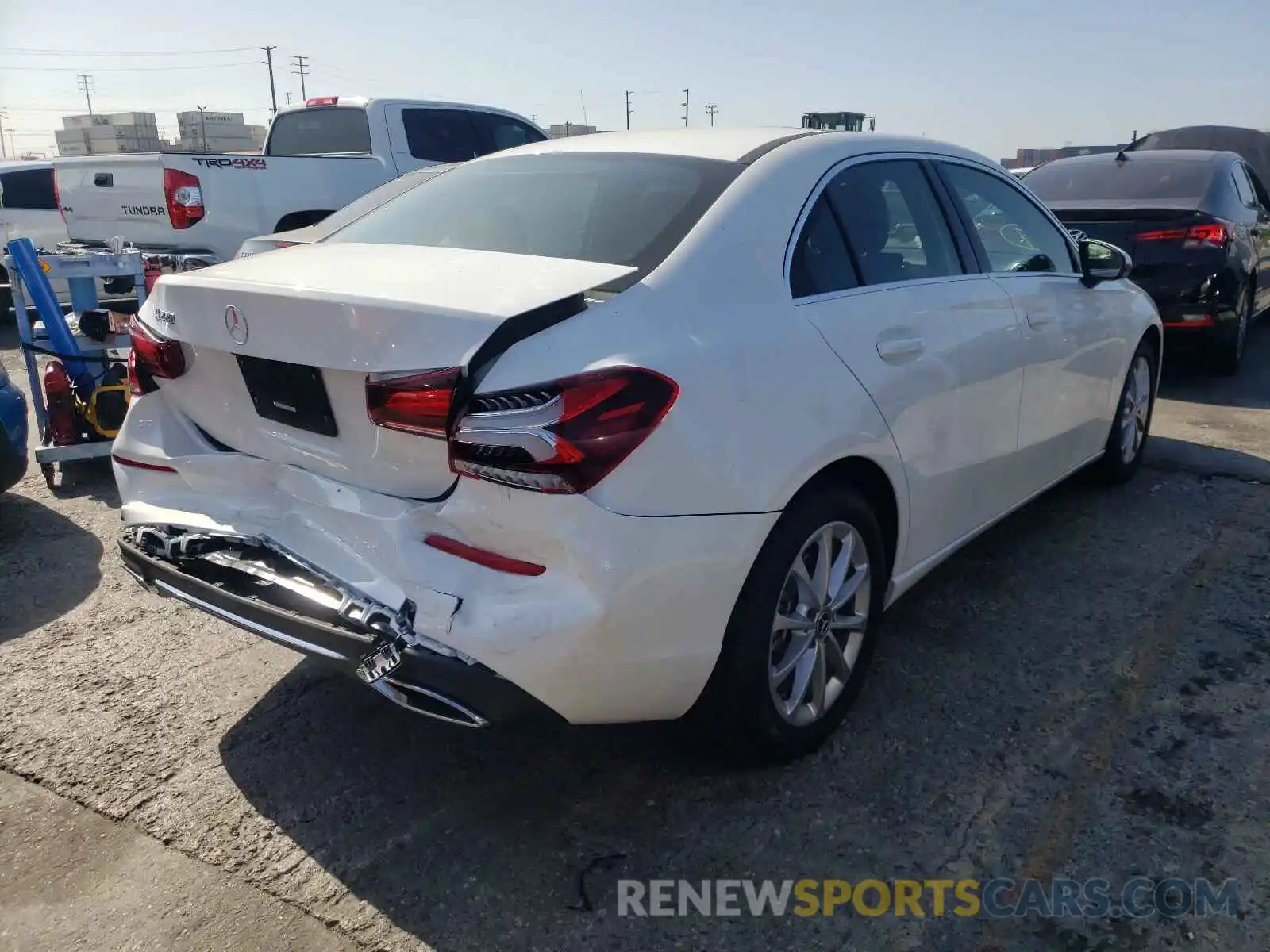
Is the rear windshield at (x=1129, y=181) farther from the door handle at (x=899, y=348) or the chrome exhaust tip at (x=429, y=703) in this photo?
the chrome exhaust tip at (x=429, y=703)

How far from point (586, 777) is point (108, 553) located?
2.69 meters

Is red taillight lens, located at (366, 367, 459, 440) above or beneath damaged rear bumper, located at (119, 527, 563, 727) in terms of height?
above

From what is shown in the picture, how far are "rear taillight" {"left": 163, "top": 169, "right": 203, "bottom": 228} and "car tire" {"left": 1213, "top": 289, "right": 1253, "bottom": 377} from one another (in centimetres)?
776

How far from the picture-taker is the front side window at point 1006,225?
145 inches

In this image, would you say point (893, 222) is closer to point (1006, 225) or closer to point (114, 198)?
point (1006, 225)

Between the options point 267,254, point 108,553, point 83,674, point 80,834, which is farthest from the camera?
point 108,553

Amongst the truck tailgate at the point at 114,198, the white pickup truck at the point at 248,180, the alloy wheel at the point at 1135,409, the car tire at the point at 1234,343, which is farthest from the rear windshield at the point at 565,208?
the truck tailgate at the point at 114,198

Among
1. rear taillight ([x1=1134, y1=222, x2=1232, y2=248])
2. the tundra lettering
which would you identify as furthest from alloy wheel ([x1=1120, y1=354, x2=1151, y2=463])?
the tundra lettering

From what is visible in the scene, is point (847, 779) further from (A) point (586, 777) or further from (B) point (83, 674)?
(B) point (83, 674)

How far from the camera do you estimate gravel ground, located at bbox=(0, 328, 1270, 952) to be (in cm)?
231

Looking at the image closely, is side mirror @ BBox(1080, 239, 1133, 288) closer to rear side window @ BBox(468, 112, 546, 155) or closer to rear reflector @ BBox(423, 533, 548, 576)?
rear reflector @ BBox(423, 533, 548, 576)

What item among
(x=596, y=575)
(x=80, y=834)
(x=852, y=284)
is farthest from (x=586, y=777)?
(x=852, y=284)

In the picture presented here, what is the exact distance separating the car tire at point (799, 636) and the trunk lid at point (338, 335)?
0.78 metres

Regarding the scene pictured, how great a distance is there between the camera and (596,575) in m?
2.13
